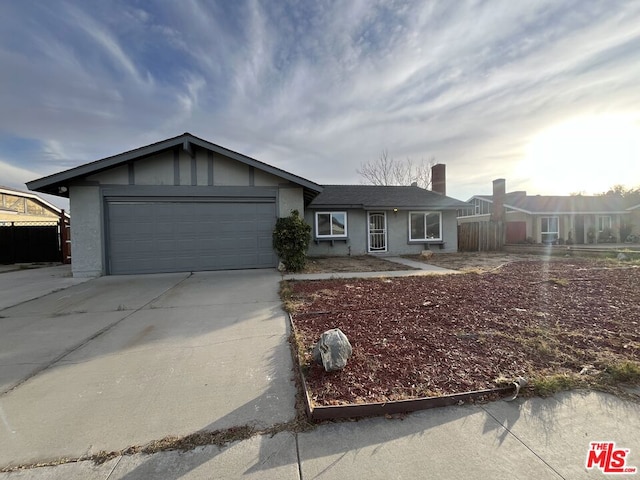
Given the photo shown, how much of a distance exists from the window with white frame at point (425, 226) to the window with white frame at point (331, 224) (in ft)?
12.0

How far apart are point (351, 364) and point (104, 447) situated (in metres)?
2.06

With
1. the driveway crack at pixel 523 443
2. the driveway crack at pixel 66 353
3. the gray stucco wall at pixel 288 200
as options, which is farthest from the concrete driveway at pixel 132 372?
the gray stucco wall at pixel 288 200

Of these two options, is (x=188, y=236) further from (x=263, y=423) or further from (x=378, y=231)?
(x=378, y=231)

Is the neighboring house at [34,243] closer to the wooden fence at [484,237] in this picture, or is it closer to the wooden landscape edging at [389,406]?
the wooden landscape edging at [389,406]

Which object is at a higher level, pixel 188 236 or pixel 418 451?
pixel 188 236

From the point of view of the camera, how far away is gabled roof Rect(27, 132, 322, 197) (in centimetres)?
802

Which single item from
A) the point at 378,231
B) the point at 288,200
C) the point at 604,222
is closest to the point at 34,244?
the point at 288,200

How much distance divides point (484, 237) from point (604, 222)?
1543 centimetres

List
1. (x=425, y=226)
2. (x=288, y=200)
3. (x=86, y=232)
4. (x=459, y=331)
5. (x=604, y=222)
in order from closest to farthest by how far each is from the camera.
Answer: (x=459, y=331)
(x=86, y=232)
(x=288, y=200)
(x=425, y=226)
(x=604, y=222)

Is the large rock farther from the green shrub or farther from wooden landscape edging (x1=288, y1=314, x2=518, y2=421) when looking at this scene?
the green shrub

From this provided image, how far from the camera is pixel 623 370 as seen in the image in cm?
267


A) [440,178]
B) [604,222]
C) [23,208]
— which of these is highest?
[440,178]

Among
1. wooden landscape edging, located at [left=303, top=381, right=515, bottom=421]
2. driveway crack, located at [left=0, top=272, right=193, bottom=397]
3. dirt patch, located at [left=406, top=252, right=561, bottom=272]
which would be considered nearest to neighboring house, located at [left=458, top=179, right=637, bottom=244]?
dirt patch, located at [left=406, top=252, right=561, bottom=272]

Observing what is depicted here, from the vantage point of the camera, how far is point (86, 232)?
8.59 metres
